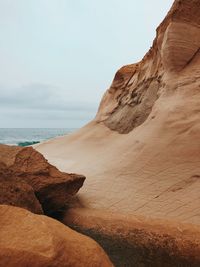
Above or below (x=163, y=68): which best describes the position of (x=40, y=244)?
below

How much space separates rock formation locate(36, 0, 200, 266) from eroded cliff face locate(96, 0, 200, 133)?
0.06ft

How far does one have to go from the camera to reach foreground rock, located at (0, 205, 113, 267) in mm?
2064

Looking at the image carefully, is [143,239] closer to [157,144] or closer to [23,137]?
[157,144]

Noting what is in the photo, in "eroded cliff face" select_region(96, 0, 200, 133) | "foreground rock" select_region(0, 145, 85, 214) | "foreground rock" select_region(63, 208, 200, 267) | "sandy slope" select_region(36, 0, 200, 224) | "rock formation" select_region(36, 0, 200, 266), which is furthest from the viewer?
"eroded cliff face" select_region(96, 0, 200, 133)

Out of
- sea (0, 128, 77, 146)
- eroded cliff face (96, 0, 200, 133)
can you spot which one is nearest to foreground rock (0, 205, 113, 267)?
eroded cliff face (96, 0, 200, 133)

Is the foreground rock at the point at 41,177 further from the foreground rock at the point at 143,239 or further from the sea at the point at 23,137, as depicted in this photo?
the sea at the point at 23,137

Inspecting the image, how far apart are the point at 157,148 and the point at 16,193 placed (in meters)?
2.36

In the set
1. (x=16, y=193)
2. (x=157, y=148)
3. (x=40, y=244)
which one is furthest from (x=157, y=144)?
(x=40, y=244)

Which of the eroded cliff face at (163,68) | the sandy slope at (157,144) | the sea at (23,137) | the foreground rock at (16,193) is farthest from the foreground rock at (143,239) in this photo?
the sea at (23,137)

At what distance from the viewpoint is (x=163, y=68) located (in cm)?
684

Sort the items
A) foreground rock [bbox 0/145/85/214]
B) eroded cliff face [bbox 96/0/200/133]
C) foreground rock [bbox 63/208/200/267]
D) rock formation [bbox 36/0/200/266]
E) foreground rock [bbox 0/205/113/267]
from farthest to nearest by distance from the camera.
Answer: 1. eroded cliff face [bbox 96/0/200/133]
2. rock formation [bbox 36/0/200/266]
3. foreground rock [bbox 0/145/85/214]
4. foreground rock [bbox 63/208/200/267]
5. foreground rock [bbox 0/205/113/267]

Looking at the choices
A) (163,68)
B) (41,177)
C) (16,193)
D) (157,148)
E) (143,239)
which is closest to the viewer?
(143,239)

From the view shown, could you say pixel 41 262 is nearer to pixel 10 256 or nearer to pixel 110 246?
pixel 10 256

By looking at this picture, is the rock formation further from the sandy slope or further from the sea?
the sea
